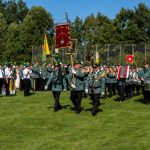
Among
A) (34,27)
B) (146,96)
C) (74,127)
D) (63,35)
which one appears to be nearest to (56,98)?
(63,35)

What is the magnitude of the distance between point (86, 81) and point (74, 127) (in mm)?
3460

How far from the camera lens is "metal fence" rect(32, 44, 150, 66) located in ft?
131

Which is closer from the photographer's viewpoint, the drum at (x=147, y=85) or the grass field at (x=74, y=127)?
the grass field at (x=74, y=127)

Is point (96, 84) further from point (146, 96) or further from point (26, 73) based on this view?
point (26, 73)

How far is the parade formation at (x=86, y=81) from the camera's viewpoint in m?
21.1

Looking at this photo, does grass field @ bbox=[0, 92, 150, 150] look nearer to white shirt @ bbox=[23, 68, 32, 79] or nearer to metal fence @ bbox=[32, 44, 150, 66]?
white shirt @ bbox=[23, 68, 32, 79]

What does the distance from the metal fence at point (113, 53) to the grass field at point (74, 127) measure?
46.1ft

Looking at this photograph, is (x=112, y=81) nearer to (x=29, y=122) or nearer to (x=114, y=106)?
(x=114, y=106)

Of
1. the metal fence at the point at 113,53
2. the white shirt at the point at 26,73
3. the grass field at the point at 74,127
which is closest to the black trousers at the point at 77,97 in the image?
the grass field at the point at 74,127

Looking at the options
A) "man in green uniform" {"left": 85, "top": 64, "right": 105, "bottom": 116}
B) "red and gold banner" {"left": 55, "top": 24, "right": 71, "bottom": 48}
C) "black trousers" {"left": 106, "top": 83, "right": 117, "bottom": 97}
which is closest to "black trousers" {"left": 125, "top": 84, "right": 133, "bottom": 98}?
"black trousers" {"left": 106, "top": 83, "right": 117, "bottom": 97}

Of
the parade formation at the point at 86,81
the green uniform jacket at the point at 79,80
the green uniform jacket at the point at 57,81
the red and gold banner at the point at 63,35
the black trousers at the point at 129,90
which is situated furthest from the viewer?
the black trousers at the point at 129,90

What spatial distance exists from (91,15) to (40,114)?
81177mm

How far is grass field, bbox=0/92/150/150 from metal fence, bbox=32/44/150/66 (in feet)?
46.1

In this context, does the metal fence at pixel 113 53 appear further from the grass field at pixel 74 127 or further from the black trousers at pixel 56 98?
the black trousers at pixel 56 98
